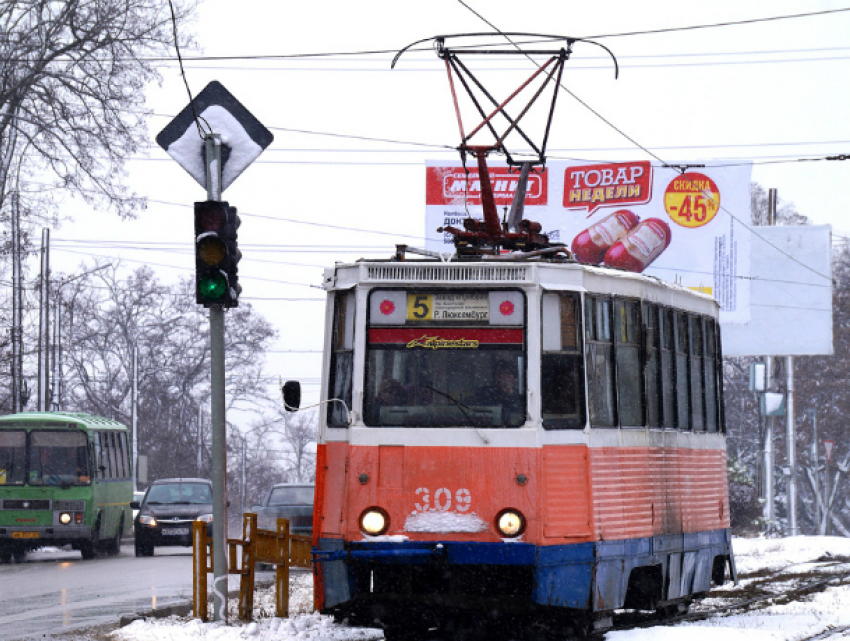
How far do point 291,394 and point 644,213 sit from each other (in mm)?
32689

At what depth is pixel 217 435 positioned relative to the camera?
13.2 m

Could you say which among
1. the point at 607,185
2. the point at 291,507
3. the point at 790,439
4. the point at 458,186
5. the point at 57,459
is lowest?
the point at 291,507

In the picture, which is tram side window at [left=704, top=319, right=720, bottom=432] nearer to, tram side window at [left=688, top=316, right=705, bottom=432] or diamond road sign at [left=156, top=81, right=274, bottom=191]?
tram side window at [left=688, top=316, right=705, bottom=432]

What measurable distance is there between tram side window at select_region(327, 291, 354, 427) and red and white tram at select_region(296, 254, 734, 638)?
0.06 feet

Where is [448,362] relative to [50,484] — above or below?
above

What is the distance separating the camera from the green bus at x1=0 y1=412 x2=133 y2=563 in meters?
27.0

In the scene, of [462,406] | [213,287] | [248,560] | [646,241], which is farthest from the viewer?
[646,241]

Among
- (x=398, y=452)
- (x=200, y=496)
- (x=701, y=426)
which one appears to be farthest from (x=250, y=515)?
(x=200, y=496)

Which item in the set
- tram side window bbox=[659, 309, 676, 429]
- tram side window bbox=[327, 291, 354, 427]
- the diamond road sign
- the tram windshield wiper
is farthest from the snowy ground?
the diamond road sign

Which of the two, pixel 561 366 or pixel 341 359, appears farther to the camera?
pixel 341 359

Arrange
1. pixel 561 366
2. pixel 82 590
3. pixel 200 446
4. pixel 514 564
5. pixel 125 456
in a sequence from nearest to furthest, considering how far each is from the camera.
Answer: pixel 514 564
pixel 561 366
pixel 82 590
pixel 125 456
pixel 200 446

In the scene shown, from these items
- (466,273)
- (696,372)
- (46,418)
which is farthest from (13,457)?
(466,273)

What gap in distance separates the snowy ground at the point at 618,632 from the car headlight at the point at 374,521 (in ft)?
5.02

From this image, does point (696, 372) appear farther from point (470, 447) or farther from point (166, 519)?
point (166, 519)
